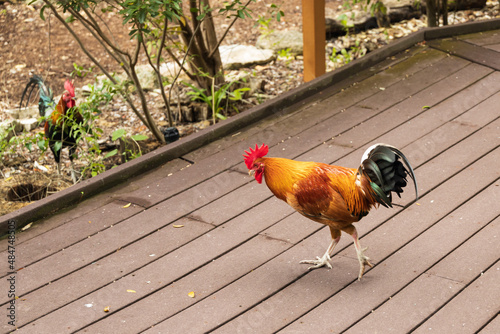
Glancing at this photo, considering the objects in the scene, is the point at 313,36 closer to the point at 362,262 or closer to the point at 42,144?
the point at 42,144

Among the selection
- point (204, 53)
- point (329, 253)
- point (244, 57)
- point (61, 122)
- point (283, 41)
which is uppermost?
point (204, 53)

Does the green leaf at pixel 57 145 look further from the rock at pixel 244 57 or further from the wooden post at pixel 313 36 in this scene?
the rock at pixel 244 57

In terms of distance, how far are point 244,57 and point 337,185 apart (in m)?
5.42

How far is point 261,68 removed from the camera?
332 inches

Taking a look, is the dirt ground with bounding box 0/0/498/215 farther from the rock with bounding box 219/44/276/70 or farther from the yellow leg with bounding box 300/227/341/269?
the yellow leg with bounding box 300/227/341/269

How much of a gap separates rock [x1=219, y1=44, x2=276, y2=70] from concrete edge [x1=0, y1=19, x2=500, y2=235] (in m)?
2.49

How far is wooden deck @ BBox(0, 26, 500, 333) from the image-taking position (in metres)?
3.33

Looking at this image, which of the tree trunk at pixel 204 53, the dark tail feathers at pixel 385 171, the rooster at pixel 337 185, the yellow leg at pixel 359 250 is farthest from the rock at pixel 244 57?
the dark tail feathers at pixel 385 171

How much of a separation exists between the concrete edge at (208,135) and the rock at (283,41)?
2.48 meters

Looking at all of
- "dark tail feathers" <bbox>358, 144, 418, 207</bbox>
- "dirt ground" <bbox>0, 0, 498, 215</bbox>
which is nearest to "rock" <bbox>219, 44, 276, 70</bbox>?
"dirt ground" <bbox>0, 0, 498, 215</bbox>

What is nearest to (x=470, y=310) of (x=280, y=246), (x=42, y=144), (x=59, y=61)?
(x=280, y=246)

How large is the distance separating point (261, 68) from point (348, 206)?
17.3 feet

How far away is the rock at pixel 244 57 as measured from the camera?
853 centimetres

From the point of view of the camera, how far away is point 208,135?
5363 millimetres
